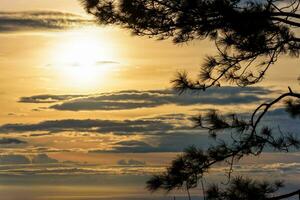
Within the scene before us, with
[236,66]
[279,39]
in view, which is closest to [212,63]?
[236,66]

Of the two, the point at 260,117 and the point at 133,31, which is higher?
the point at 133,31

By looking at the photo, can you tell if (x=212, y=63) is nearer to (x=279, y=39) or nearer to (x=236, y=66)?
(x=236, y=66)

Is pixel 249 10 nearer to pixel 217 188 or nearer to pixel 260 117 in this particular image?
pixel 260 117

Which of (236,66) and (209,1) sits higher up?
(209,1)

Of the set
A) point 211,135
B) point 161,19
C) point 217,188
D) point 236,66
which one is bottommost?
point 217,188

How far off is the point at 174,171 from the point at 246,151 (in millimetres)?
1093

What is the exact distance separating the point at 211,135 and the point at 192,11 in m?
1.94

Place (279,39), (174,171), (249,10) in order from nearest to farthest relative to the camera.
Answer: (249,10) → (279,39) → (174,171)

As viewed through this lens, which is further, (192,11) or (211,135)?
(211,135)

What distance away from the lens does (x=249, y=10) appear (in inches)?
360

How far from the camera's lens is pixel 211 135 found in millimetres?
10648

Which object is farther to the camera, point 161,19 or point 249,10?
point 161,19

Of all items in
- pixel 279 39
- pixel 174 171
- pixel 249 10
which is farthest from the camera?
pixel 174 171

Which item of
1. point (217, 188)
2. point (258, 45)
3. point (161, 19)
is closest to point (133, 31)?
point (161, 19)
